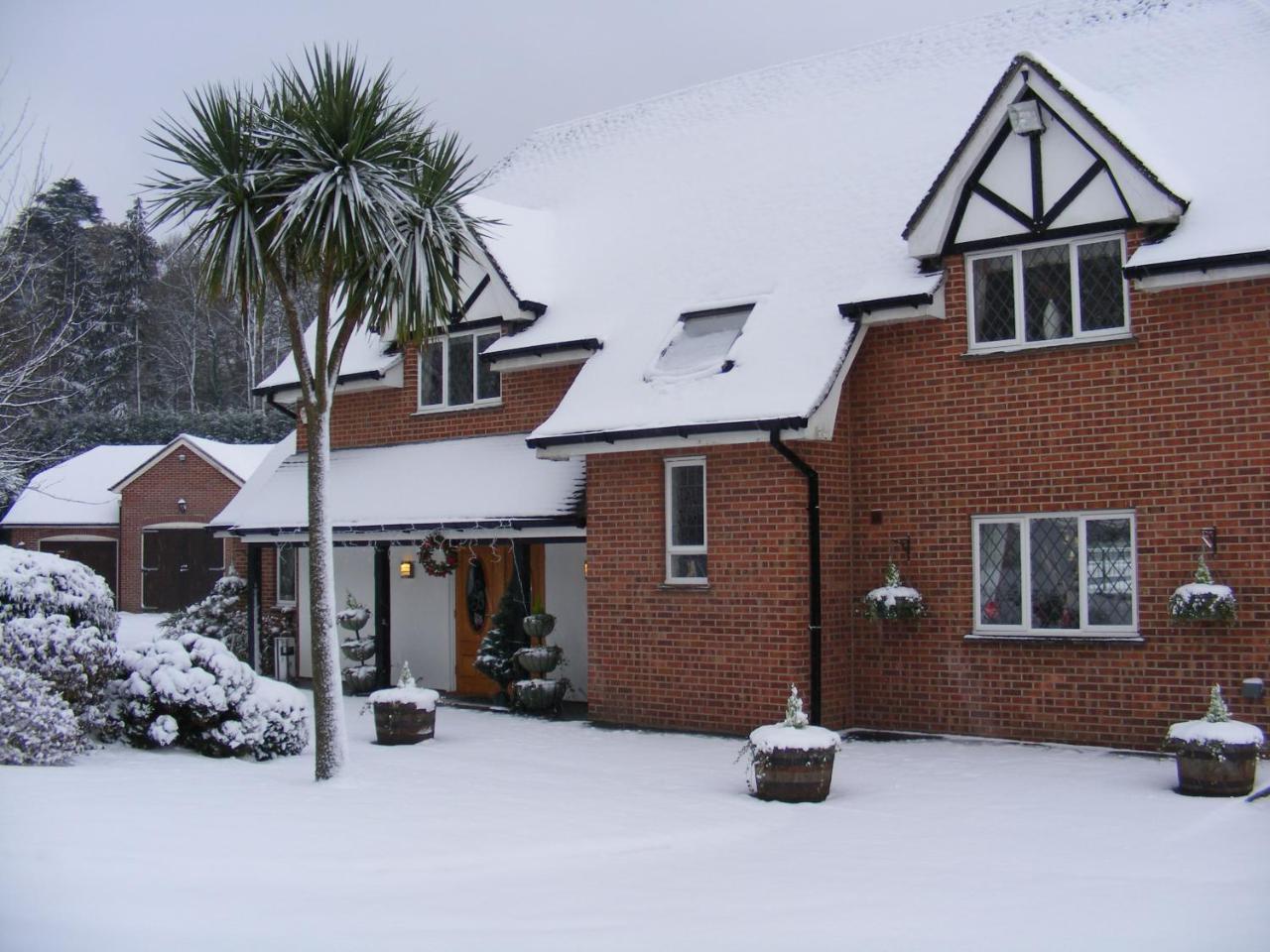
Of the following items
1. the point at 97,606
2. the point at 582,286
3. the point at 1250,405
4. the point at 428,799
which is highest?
the point at 582,286

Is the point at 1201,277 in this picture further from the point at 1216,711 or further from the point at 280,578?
the point at 280,578

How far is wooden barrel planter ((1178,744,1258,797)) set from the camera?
11.0 metres

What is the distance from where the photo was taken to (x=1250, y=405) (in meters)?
13.0

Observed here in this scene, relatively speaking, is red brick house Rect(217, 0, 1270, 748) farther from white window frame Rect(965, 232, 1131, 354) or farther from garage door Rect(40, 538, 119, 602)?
garage door Rect(40, 538, 119, 602)

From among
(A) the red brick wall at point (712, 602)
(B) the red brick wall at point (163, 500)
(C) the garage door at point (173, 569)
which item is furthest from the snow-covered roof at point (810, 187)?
(C) the garage door at point (173, 569)

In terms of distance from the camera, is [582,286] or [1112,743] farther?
[582,286]

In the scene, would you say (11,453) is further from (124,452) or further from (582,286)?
(124,452)

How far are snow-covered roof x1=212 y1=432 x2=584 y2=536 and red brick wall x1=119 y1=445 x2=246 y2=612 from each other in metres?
18.6

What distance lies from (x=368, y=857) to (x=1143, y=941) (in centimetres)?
513

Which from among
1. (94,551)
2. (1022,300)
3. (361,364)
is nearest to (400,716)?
(361,364)

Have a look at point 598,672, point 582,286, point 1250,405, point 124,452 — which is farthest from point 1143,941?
point 124,452

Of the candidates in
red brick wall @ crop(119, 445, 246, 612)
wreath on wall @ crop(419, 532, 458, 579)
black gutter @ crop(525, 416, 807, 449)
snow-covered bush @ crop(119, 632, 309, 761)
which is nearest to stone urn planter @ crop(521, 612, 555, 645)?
wreath on wall @ crop(419, 532, 458, 579)

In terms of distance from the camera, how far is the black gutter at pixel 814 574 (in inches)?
574

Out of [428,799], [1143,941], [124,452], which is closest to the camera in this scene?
[1143,941]
